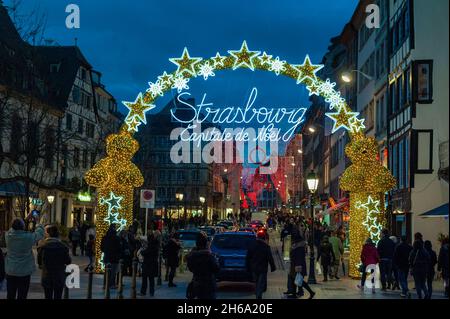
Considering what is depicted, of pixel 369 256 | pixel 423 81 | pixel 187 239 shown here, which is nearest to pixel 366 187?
pixel 369 256

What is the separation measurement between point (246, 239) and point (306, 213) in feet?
258

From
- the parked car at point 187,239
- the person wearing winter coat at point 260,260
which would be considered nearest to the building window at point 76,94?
the parked car at point 187,239

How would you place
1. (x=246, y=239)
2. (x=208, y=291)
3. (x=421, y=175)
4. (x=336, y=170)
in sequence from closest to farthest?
(x=208, y=291), (x=246, y=239), (x=421, y=175), (x=336, y=170)

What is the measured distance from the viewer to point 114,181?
83.3ft

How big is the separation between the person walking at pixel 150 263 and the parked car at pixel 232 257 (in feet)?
6.98

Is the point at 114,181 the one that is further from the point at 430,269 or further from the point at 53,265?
the point at 53,265

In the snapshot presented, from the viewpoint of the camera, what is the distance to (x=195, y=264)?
1324 cm

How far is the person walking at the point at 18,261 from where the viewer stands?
13.7 m

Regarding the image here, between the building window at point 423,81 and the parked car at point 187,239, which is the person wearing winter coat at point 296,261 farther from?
the building window at point 423,81

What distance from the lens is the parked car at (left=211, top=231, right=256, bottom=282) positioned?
22812 mm

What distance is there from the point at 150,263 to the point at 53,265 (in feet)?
21.4
